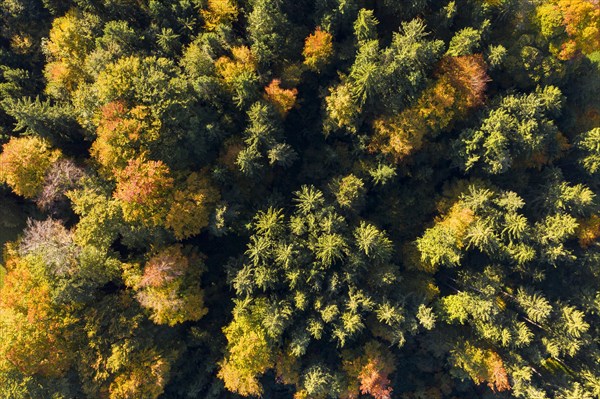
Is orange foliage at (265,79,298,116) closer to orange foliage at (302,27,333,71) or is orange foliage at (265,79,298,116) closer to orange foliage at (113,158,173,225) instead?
orange foliage at (302,27,333,71)

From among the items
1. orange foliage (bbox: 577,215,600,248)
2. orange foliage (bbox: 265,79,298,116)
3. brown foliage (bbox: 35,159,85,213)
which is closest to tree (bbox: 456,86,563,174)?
orange foliage (bbox: 577,215,600,248)

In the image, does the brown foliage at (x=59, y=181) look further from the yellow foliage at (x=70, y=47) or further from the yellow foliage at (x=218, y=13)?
the yellow foliage at (x=218, y=13)

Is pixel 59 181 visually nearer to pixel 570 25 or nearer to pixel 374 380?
pixel 374 380

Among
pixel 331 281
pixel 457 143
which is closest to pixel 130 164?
pixel 331 281

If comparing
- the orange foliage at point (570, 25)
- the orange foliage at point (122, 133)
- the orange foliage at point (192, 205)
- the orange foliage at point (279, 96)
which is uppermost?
the orange foliage at point (570, 25)

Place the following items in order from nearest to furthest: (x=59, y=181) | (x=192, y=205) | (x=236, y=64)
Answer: (x=192, y=205)
(x=59, y=181)
(x=236, y=64)

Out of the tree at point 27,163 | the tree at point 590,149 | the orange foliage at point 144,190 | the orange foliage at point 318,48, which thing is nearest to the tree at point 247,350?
the orange foliage at point 144,190

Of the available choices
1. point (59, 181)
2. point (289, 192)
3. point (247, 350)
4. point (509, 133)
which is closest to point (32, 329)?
point (59, 181)
